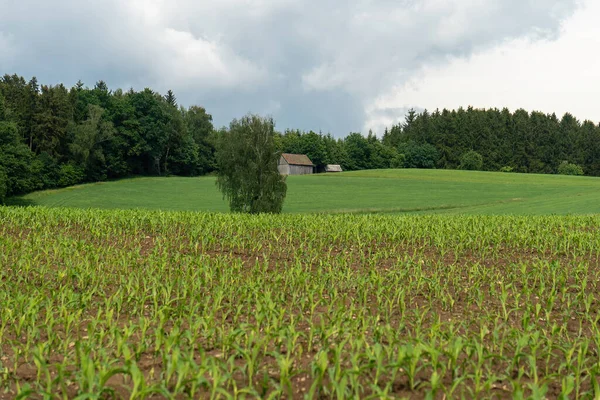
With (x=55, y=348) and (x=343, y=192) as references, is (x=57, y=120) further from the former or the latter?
(x=55, y=348)

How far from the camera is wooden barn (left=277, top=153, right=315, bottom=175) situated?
108688 mm

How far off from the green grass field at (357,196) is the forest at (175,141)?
482 cm

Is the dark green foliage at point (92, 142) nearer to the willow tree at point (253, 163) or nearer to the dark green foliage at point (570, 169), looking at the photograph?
the willow tree at point (253, 163)

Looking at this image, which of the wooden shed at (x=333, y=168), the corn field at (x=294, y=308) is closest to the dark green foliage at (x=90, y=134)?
the wooden shed at (x=333, y=168)

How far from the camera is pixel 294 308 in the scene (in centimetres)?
718

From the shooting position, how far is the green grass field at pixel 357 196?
44.5 meters

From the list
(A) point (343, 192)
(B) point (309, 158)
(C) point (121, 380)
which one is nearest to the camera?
(C) point (121, 380)

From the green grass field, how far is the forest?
4819mm

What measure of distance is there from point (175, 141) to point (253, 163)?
192ft

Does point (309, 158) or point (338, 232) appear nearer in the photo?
point (338, 232)

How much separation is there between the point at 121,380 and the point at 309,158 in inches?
4705

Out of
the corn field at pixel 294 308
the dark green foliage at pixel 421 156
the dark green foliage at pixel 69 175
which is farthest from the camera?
the dark green foliage at pixel 421 156

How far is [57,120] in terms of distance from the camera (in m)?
69.2

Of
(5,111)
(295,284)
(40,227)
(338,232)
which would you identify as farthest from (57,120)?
(295,284)
